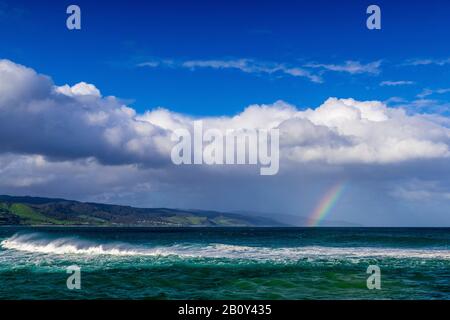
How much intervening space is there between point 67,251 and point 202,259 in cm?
1617

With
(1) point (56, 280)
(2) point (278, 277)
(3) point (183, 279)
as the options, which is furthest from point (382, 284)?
(1) point (56, 280)

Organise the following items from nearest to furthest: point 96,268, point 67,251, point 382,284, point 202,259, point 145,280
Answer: point 382,284, point 145,280, point 96,268, point 202,259, point 67,251

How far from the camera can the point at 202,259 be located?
1394 inches

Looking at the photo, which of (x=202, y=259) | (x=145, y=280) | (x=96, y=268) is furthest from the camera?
(x=202, y=259)

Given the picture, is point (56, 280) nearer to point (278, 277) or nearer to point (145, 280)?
point (145, 280)

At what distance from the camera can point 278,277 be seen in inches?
1009
